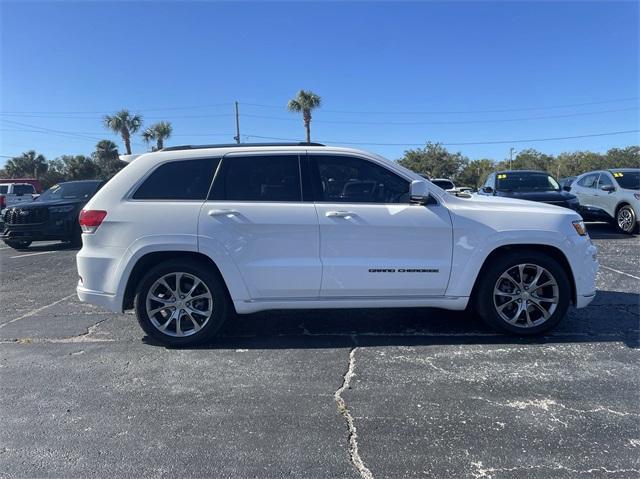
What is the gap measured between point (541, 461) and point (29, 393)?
3.64 meters

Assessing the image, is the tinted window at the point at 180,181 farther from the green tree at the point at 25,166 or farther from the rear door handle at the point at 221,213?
the green tree at the point at 25,166

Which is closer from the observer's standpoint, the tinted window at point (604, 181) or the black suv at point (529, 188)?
the black suv at point (529, 188)

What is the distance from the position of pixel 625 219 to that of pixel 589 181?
191 cm

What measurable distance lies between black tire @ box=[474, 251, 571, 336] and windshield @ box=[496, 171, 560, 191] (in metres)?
6.79

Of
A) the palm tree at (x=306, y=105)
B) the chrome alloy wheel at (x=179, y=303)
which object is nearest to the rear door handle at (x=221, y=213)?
the chrome alloy wheel at (x=179, y=303)

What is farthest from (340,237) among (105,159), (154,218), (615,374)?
(105,159)

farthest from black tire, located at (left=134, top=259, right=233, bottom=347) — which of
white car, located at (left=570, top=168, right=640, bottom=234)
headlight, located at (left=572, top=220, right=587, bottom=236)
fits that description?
white car, located at (left=570, top=168, right=640, bottom=234)

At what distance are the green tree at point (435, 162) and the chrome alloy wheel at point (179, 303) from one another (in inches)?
2332

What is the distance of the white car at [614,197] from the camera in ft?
35.5

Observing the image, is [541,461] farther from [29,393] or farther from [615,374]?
[29,393]

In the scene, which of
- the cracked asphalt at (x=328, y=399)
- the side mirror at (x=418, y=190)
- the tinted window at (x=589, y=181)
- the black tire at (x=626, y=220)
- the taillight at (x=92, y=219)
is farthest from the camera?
the tinted window at (x=589, y=181)

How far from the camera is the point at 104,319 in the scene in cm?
521

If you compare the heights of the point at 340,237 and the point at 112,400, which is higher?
the point at 340,237

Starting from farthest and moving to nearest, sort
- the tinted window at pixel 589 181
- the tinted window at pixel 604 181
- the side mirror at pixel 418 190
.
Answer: the tinted window at pixel 589 181, the tinted window at pixel 604 181, the side mirror at pixel 418 190
